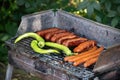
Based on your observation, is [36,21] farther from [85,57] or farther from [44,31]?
[85,57]

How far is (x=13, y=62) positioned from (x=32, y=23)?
685 mm

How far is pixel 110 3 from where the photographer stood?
4.61 m

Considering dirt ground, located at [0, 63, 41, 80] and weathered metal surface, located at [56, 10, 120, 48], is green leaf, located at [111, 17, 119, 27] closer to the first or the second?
weathered metal surface, located at [56, 10, 120, 48]

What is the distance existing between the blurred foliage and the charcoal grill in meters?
0.21

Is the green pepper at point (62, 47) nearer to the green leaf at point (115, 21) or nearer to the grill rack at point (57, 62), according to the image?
the grill rack at point (57, 62)

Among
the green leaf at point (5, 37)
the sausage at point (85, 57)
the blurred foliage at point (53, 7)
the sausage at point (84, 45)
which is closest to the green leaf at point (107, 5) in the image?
the blurred foliage at point (53, 7)

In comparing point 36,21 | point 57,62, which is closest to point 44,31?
point 36,21

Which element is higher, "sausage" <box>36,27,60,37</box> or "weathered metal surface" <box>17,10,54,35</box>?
"weathered metal surface" <box>17,10,54,35</box>

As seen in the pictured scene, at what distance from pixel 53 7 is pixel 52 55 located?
132cm

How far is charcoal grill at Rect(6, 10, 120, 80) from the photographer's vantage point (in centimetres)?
384

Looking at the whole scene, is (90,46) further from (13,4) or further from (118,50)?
(13,4)

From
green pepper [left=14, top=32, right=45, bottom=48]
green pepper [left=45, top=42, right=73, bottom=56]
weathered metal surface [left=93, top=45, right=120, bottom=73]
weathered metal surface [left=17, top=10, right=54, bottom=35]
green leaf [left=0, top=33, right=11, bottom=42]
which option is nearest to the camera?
weathered metal surface [left=93, top=45, right=120, bottom=73]

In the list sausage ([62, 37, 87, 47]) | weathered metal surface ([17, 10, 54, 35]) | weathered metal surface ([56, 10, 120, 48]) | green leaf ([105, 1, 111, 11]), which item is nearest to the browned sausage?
weathered metal surface ([17, 10, 54, 35])

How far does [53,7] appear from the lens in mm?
5305
